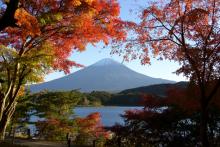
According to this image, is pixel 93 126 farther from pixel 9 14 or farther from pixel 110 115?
pixel 110 115

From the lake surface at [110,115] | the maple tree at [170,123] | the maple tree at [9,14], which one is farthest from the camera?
the lake surface at [110,115]

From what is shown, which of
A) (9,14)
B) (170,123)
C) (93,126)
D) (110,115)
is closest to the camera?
(9,14)

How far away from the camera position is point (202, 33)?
15.2 m

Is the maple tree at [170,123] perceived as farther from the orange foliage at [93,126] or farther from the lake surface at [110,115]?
the lake surface at [110,115]

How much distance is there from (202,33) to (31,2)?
20.5ft

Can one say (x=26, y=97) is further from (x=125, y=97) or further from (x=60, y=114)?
(x=125, y=97)

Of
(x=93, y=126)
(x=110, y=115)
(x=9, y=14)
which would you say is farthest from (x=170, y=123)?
(x=110, y=115)

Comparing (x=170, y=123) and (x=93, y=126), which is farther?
(x=93, y=126)

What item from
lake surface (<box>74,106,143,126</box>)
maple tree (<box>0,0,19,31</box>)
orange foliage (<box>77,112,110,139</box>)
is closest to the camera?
maple tree (<box>0,0,19,31</box>)

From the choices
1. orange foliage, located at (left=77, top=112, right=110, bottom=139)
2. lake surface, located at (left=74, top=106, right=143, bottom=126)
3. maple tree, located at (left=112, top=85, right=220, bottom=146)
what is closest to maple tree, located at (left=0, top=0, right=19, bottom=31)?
maple tree, located at (left=112, top=85, right=220, bottom=146)

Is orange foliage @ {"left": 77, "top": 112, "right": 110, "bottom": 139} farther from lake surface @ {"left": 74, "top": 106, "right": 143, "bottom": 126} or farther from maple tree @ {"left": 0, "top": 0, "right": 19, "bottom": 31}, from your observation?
lake surface @ {"left": 74, "top": 106, "right": 143, "bottom": 126}

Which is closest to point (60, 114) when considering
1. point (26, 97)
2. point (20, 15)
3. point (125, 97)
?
point (26, 97)

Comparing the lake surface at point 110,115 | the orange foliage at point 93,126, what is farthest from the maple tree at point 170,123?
the lake surface at point 110,115

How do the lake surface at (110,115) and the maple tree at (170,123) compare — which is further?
the lake surface at (110,115)
